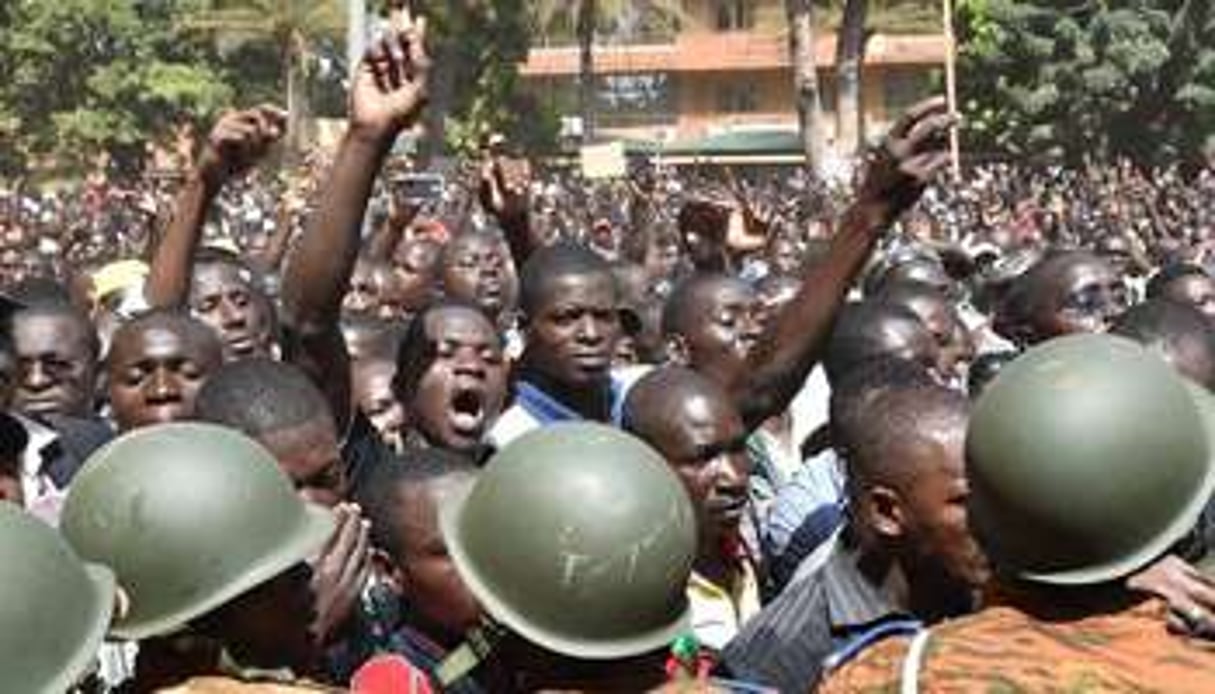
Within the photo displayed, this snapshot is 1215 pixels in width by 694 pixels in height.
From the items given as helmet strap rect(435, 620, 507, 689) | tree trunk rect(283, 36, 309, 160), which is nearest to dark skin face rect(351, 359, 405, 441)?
helmet strap rect(435, 620, 507, 689)

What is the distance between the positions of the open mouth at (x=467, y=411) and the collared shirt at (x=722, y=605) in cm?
94

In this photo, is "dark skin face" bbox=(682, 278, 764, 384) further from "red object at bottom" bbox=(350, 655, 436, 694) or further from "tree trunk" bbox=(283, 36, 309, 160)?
"tree trunk" bbox=(283, 36, 309, 160)

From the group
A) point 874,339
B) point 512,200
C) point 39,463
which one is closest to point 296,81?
point 512,200

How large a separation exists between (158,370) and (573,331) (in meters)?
1.15

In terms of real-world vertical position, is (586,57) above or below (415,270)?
below

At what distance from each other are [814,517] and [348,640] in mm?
1129

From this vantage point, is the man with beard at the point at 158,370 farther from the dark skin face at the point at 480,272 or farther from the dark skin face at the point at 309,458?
the dark skin face at the point at 480,272

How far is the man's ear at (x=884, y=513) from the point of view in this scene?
12.9 ft

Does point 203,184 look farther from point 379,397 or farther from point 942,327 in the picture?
point 942,327

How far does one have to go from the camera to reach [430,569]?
408 cm

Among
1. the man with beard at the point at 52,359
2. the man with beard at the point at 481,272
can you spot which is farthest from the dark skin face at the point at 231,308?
the man with beard at the point at 481,272

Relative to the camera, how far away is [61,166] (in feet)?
142

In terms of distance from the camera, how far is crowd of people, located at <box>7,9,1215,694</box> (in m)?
2.90

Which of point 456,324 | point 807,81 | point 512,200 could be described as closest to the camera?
point 456,324
